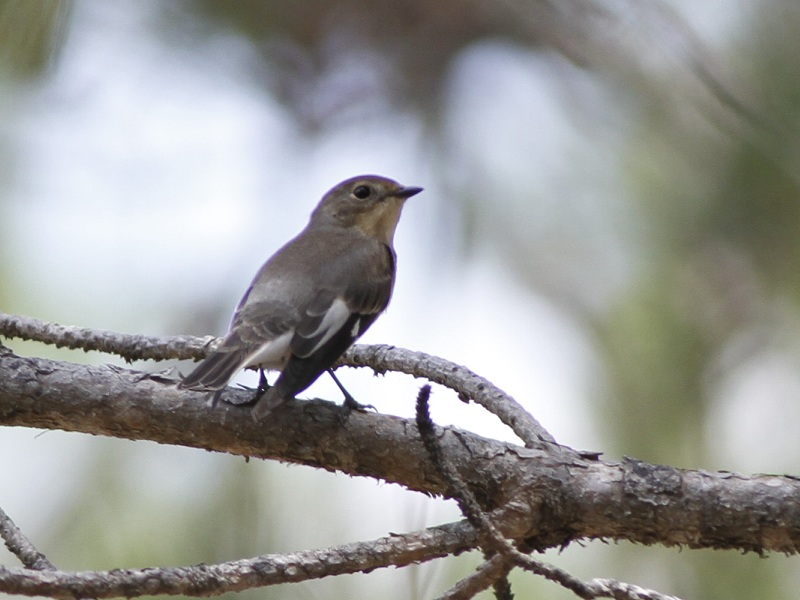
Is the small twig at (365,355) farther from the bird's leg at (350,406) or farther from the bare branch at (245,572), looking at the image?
the bare branch at (245,572)

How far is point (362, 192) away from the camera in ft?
14.9

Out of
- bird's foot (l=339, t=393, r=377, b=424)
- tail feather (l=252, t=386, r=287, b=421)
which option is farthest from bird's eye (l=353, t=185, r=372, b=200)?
tail feather (l=252, t=386, r=287, b=421)

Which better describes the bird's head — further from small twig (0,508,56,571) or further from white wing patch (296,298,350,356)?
small twig (0,508,56,571)

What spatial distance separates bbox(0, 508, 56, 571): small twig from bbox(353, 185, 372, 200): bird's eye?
2543 mm

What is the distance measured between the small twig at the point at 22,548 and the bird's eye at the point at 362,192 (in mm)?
2543

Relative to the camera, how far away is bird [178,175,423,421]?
291 centimetres

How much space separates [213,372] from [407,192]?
174 centimetres

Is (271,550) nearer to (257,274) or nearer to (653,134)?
(257,274)

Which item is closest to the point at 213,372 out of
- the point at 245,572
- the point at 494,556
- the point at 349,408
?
the point at 349,408

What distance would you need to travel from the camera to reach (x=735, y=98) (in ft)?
7.56

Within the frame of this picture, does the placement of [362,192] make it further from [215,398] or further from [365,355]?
[215,398]

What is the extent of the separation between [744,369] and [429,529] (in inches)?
70.5

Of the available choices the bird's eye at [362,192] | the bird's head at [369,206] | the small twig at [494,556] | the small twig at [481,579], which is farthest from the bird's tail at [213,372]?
the bird's eye at [362,192]

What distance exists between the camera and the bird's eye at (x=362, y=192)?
4.51 m
